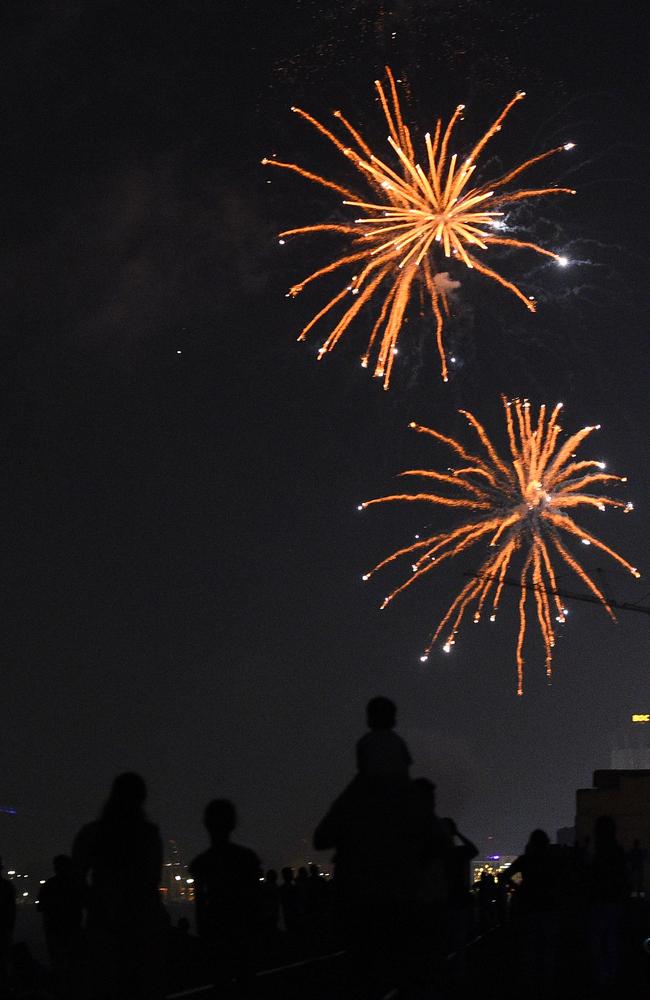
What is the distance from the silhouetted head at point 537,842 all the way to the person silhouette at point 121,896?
7221mm

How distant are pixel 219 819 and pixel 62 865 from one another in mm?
5357

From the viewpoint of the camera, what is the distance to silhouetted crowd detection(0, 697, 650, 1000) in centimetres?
784

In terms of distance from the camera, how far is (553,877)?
16.4 metres

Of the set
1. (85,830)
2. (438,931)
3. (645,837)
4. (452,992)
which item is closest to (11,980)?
(452,992)

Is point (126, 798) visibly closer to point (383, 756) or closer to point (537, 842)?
point (383, 756)

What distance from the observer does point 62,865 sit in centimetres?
1542

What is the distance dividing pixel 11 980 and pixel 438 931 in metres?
9.49

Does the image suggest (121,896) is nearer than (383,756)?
No

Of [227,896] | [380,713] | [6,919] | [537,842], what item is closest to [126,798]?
[227,896]

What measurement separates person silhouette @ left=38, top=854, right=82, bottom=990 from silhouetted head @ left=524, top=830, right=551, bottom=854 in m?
5.07

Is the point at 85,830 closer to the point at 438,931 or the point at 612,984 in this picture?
the point at 438,931

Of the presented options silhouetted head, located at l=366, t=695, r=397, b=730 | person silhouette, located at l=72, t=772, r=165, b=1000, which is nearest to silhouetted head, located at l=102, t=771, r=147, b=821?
person silhouette, located at l=72, t=772, r=165, b=1000

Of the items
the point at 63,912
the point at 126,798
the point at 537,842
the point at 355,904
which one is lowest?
the point at 355,904

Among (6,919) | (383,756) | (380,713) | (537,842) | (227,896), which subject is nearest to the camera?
(383,756)
